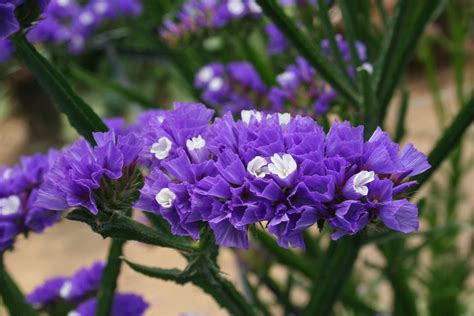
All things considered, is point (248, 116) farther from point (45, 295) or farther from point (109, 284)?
point (45, 295)

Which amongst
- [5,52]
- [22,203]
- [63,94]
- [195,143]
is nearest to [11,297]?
[22,203]

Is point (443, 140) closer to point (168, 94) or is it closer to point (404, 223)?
point (404, 223)

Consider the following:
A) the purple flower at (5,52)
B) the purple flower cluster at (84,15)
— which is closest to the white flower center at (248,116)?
the purple flower at (5,52)

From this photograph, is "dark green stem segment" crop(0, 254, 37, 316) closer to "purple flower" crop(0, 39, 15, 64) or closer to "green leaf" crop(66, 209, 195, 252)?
"green leaf" crop(66, 209, 195, 252)

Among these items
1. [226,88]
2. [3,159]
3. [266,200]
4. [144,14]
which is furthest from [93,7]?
[3,159]

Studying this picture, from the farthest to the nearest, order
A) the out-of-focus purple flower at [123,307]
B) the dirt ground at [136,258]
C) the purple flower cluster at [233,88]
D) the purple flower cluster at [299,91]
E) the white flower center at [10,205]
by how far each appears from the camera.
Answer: the dirt ground at [136,258]
the purple flower cluster at [233,88]
the purple flower cluster at [299,91]
the out-of-focus purple flower at [123,307]
the white flower center at [10,205]

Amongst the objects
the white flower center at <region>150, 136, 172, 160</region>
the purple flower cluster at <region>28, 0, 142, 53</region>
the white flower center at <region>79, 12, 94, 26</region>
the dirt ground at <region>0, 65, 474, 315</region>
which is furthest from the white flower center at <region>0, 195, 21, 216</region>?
the dirt ground at <region>0, 65, 474, 315</region>

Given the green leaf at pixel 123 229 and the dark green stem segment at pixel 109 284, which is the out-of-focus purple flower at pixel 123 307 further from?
the green leaf at pixel 123 229
